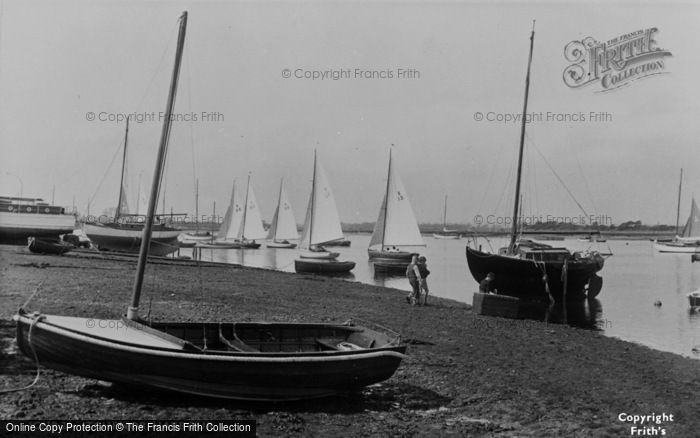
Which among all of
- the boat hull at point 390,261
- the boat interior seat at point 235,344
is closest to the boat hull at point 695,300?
the boat hull at point 390,261

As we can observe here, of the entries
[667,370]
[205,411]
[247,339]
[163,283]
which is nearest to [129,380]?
[205,411]

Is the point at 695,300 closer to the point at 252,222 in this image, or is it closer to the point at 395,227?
the point at 395,227

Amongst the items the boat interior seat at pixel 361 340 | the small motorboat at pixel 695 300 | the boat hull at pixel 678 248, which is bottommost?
the small motorboat at pixel 695 300

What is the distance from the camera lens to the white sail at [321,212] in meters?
43.6

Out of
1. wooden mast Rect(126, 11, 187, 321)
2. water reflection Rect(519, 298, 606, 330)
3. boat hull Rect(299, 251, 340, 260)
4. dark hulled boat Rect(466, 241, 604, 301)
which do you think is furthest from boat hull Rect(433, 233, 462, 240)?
wooden mast Rect(126, 11, 187, 321)

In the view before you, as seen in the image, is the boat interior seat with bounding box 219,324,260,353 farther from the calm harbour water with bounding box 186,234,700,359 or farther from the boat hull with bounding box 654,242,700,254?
the boat hull with bounding box 654,242,700,254

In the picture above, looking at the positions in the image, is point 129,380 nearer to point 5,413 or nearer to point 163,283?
point 5,413

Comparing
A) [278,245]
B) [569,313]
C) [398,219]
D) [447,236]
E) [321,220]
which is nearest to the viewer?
[569,313]

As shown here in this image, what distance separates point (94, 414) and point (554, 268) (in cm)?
2671

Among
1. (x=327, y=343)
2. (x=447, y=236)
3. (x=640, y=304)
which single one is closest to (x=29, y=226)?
(x=327, y=343)

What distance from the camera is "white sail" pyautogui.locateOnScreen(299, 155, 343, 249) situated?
4362 centimetres

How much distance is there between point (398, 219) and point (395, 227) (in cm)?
82

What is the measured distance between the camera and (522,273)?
96.4 ft

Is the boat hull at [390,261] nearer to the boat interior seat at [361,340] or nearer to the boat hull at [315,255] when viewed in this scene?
the boat hull at [315,255]
